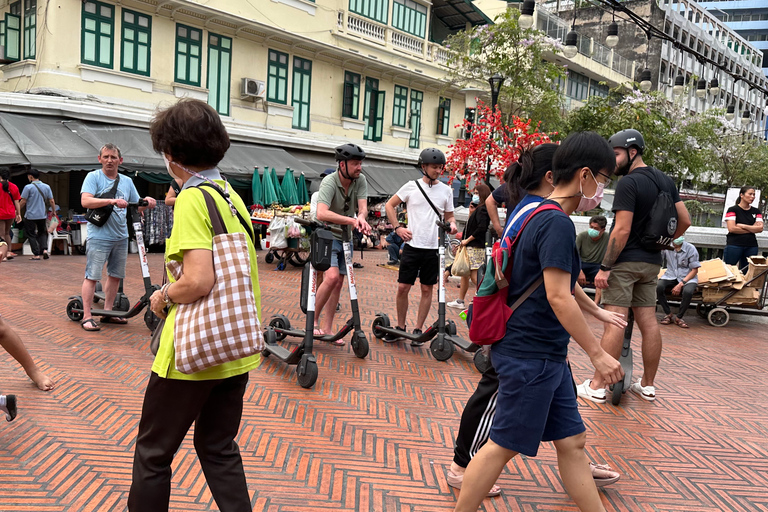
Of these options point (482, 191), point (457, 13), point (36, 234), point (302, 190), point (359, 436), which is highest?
point (457, 13)

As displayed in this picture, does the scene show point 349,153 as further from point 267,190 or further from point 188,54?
point 188,54

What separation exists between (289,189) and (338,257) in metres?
12.3

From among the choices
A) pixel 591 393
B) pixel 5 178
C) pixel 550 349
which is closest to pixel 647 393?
pixel 591 393

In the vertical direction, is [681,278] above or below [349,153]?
below

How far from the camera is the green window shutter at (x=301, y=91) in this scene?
21000 millimetres

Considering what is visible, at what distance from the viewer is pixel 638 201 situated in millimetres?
4707

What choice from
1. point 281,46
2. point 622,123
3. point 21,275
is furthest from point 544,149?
point 281,46

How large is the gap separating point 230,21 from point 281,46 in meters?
2.37

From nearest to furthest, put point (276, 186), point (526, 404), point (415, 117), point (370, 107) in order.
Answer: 1. point (526, 404)
2. point (276, 186)
3. point (370, 107)
4. point (415, 117)

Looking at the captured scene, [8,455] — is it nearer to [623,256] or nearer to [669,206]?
[623,256]

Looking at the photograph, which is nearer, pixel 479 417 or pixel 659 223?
pixel 479 417

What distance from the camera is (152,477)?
225 centimetres

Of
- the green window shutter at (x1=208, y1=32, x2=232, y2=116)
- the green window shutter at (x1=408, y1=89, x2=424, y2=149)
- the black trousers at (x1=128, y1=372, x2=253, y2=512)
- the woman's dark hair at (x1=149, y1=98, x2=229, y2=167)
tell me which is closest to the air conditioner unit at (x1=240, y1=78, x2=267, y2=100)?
the green window shutter at (x1=208, y1=32, x2=232, y2=116)

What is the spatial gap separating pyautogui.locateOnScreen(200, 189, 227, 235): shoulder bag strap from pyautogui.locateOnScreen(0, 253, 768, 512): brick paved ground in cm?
163
